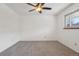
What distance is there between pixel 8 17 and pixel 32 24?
271cm

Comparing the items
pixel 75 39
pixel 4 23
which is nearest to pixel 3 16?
pixel 4 23

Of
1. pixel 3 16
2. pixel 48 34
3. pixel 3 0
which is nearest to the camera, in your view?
pixel 3 0

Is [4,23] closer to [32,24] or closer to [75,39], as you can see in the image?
[75,39]

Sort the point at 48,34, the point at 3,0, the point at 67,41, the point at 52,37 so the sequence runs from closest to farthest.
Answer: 1. the point at 3,0
2. the point at 67,41
3. the point at 52,37
4. the point at 48,34

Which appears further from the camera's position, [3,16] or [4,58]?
[3,16]

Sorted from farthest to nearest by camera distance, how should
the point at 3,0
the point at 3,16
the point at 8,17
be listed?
the point at 8,17, the point at 3,16, the point at 3,0

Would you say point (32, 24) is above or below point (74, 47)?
above

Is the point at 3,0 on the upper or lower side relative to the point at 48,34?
upper

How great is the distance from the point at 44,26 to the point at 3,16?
3101mm

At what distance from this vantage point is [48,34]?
5.35 metres

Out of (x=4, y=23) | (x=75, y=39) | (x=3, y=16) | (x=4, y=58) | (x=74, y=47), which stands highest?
(x=3, y=16)

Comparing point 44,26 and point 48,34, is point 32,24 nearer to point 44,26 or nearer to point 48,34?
point 44,26

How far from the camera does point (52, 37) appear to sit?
4918 millimetres

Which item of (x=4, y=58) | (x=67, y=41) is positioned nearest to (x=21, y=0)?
(x=4, y=58)
